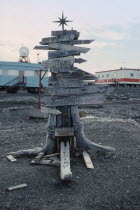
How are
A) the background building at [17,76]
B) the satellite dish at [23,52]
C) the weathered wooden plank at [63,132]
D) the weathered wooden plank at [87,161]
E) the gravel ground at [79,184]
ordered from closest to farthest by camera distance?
1. the gravel ground at [79,184]
2. the weathered wooden plank at [87,161]
3. the weathered wooden plank at [63,132]
4. the background building at [17,76]
5. the satellite dish at [23,52]

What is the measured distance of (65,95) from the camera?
17.6 feet

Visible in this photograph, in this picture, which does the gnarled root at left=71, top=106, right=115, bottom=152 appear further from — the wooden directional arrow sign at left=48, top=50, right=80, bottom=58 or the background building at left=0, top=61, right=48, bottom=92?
the background building at left=0, top=61, right=48, bottom=92

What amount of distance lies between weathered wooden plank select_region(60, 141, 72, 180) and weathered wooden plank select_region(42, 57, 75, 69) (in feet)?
6.00

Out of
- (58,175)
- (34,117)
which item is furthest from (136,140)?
(34,117)

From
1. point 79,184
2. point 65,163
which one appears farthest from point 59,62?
point 79,184

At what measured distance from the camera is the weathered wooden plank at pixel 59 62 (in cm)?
541

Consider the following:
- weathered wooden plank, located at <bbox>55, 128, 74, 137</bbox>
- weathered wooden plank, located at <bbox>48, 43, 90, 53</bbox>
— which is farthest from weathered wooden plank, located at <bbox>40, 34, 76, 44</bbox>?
weathered wooden plank, located at <bbox>55, 128, 74, 137</bbox>

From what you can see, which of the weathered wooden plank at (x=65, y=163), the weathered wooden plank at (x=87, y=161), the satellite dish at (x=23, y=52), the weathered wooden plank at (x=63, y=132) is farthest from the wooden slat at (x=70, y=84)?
the satellite dish at (x=23, y=52)

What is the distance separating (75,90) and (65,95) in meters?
0.26

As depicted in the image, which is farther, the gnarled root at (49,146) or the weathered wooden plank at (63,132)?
the gnarled root at (49,146)

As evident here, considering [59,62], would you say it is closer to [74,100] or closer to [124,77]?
[74,100]

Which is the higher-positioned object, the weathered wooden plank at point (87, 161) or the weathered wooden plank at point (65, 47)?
the weathered wooden plank at point (65, 47)

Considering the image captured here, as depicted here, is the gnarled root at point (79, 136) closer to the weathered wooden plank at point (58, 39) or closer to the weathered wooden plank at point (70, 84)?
the weathered wooden plank at point (70, 84)

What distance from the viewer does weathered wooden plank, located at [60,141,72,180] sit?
4320 mm
